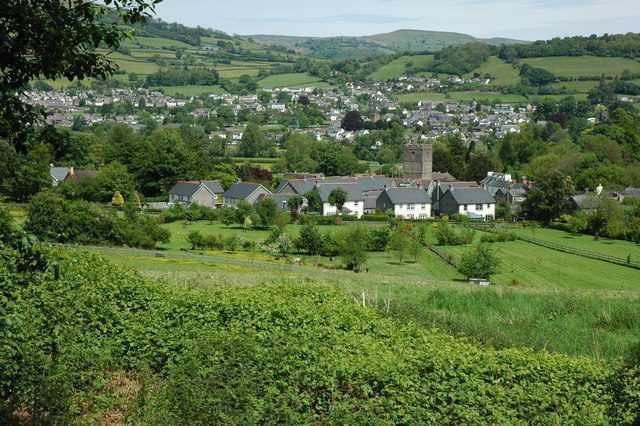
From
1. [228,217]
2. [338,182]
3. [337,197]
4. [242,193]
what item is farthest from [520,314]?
[338,182]

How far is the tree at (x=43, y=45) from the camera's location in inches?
327

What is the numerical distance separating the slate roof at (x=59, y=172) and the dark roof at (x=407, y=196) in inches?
1195

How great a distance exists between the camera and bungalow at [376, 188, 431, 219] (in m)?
72.2

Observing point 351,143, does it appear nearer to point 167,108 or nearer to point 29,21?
point 167,108

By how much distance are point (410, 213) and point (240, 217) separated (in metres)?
20.7

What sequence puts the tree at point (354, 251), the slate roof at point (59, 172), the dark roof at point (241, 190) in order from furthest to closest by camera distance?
1. the slate roof at point (59, 172)
2. the dark roof at point (241, 190)
3. the tree at point (354, 251)

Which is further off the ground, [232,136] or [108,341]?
[108,341]

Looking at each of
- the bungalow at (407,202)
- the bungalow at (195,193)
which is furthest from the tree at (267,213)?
the bungalow at (407,202)

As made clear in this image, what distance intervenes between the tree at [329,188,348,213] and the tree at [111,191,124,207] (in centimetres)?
1800

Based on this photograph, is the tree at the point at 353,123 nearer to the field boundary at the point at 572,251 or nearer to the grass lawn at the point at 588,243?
the field boundary at the point at 572,251

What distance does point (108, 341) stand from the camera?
556 inches

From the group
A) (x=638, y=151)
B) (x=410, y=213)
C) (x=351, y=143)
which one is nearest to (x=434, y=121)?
(x=351, y=143)

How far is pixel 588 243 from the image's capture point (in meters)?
54.7

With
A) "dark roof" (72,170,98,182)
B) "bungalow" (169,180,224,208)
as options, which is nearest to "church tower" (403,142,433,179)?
"bungalow" (169,180,224,208)
